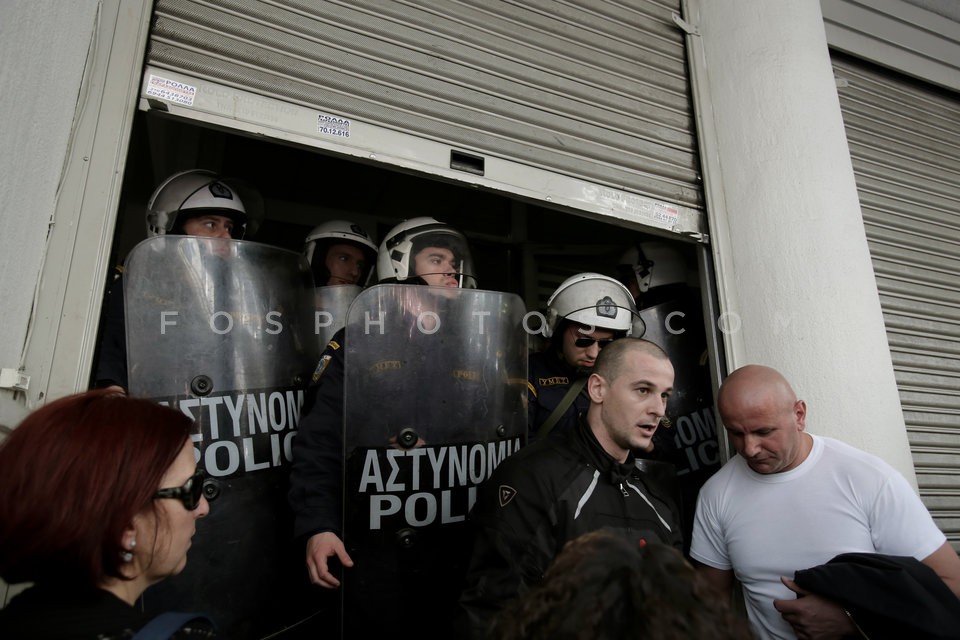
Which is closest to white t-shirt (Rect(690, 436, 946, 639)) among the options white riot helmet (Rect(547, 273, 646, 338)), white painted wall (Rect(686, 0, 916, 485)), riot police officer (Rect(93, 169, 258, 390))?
white painted wall (Rect(686, 0, 916, 485))

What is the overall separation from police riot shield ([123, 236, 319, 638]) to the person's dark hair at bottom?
1468 mm

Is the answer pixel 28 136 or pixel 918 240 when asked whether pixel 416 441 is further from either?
pixel 918 240

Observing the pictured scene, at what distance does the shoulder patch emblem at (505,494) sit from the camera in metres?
1.94

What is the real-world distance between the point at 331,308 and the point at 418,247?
55 centimetres

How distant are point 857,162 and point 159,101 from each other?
367 cm

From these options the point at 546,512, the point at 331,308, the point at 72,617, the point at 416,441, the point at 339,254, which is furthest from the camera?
the point at 339,254


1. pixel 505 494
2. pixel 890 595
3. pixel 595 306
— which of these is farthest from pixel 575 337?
pixel 890 595

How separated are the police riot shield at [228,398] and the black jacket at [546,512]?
2.49ft

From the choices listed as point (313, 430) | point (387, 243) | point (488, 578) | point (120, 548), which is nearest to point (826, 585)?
point (488, 578)

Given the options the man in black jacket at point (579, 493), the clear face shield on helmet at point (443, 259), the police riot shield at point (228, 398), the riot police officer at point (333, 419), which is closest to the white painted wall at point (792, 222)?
the man in black jacket at point (579, 493)

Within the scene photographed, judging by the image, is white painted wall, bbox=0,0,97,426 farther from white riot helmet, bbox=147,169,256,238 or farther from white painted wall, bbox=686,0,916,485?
white painted wall, bbox=686,0,916,485

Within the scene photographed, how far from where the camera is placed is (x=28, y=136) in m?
1.62

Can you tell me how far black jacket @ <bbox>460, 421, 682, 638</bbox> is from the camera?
1.76m

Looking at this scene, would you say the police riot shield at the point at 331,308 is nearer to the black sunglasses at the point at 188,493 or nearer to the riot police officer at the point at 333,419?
the riot police officer at the point at 333,419
